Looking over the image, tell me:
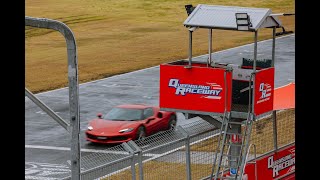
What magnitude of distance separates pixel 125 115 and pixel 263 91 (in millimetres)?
10607

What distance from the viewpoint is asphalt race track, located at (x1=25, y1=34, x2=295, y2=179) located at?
23.3m

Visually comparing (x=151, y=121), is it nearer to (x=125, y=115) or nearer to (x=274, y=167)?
(x=125, y=115)

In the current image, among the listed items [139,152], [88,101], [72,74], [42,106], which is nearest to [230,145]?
[139,152]

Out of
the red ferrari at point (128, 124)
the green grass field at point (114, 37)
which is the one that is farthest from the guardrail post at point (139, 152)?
the green grass field at point (114, 37)

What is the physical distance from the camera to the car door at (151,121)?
25578 mm

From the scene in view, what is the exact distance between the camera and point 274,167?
61.8ft

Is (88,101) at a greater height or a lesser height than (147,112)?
lesser

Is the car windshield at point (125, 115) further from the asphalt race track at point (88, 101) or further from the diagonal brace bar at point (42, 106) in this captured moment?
the diagonal brace bar at point (42, 106)

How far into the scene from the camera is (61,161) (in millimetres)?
22875

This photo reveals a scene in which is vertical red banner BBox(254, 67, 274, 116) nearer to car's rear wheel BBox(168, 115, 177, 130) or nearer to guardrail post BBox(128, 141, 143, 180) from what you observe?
guardrail post BBox(128, 141, 143, 180)

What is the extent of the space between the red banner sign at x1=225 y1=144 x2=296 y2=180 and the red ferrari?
21.6 feet

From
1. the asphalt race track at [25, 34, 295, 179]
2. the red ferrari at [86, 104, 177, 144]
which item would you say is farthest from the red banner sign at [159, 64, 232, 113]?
the red ferrari at [86, 104, 177, 144]

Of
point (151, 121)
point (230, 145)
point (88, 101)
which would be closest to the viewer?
point (230, 145)
